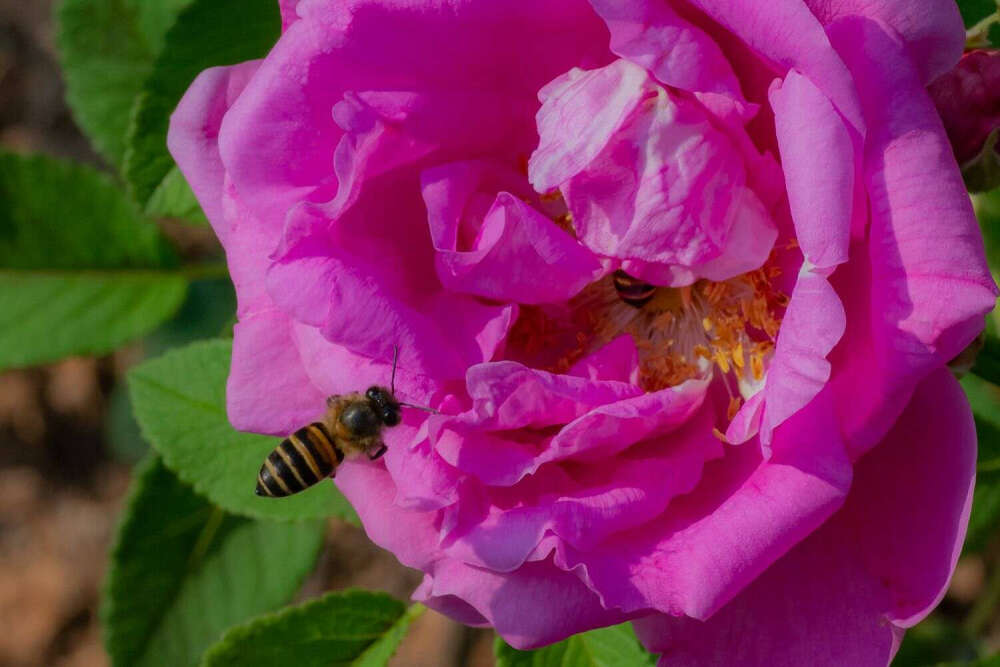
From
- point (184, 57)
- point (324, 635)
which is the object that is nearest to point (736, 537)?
point (324, 635)

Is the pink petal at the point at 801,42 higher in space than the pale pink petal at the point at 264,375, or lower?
higher

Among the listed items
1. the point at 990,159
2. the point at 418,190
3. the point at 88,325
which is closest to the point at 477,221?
the point at 418,190

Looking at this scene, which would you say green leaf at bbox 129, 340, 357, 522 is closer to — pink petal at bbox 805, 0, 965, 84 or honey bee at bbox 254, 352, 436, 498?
honey bee at bbox 254, 352, 436, 498

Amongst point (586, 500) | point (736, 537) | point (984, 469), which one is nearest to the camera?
point (736, 537)

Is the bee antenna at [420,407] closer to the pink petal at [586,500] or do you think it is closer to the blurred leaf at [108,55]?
the pink petal at [586,500]

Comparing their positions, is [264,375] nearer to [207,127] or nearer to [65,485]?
[207,127]

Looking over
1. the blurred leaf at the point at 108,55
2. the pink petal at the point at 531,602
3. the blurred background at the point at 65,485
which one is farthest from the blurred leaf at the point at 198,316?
the pink petal at the point at 531,602
